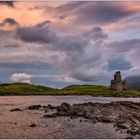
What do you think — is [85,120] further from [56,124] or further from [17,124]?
[17,124]

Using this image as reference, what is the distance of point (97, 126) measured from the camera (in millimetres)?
59156

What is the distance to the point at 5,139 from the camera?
46438mm

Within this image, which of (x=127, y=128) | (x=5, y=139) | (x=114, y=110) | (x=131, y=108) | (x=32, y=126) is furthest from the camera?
(x=131, y=108)

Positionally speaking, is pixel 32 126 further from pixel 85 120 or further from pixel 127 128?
pixel 127 128

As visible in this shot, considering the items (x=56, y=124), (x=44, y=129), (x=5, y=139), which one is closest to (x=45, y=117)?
(x=56, y=124)

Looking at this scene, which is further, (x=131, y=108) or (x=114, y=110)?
(x=131, y=108)

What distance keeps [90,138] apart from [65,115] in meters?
28.4

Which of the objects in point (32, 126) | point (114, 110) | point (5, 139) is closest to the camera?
point (5, 139)

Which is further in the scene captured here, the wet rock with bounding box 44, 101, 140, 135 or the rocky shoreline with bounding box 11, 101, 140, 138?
the wet rock with bounding box 44, 101, 140, 135

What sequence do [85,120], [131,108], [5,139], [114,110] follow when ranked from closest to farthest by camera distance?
1. [5,139]
2. [85,120]
3. [114,110]
4. [131,108]

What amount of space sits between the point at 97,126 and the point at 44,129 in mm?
8956

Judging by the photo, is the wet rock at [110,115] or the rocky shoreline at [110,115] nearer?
the rocky shoreline at [110,115]

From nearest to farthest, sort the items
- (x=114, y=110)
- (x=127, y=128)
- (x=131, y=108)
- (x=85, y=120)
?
(x=127, y=128) < (x=85, y=120) < (x=114, y=110) < (x=131, y=108)

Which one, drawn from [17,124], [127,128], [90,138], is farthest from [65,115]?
[90,138]
